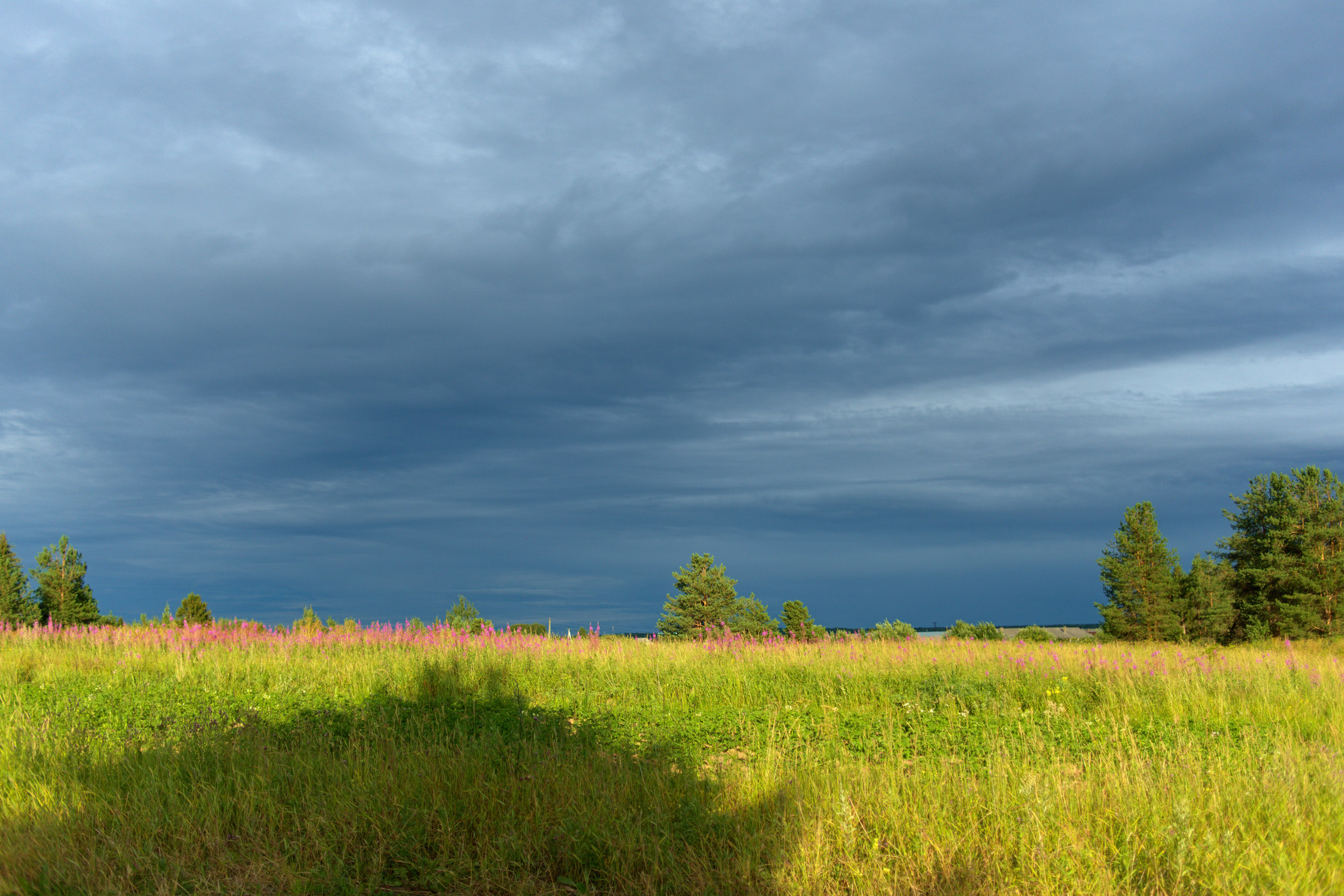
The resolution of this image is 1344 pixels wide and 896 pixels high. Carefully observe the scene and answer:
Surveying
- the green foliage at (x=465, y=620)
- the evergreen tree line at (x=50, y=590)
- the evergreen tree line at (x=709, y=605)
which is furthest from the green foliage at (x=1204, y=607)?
the evergreen tree line at (x=50, y=590)

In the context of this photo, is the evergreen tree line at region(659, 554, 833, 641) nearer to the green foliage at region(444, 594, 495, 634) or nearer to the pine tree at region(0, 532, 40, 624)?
the green foliage at region(444, 594, 495, 634)

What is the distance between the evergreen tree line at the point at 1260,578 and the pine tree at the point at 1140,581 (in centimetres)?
2

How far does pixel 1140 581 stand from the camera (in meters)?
27.7

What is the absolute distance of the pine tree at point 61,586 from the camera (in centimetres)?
2439

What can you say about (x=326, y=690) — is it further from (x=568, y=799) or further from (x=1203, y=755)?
(x=1203, y=755)

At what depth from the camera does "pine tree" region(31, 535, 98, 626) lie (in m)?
24.4

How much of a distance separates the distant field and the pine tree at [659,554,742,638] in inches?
568

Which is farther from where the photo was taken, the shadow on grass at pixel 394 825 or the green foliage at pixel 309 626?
the green foliage at pixel 309 626

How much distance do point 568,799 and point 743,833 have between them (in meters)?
1.28

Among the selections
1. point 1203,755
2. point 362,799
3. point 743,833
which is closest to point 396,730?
point 362,799

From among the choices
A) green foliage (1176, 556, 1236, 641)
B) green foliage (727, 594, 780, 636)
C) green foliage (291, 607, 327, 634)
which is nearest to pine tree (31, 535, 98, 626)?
green foliage (291, 607, 327, 634)

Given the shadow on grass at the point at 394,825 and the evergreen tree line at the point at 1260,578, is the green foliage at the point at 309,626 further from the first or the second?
the evergreen tree line at the point at 1260,578

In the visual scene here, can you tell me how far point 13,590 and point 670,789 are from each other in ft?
86.4

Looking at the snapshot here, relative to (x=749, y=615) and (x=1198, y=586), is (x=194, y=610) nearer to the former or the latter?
(x=749, y=615)
